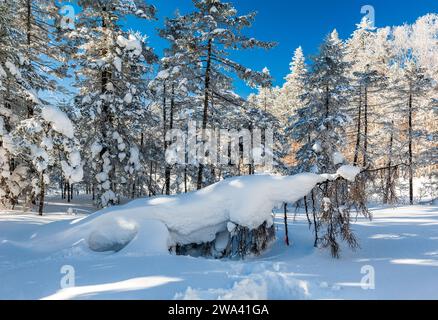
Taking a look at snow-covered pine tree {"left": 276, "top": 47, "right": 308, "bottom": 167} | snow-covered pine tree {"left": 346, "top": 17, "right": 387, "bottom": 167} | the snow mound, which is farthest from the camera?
snow-covered pine tree {"left": 276, "top": 47, "right": 308, "bottom": 167}

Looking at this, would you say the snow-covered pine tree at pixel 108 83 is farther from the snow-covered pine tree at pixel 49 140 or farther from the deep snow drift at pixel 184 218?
the deep snow drift at pixel 184 218

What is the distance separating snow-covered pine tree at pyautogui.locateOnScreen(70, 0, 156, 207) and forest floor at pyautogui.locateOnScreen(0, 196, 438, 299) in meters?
6.61

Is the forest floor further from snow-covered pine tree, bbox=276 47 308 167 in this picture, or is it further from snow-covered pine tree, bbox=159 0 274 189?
snow-covered pine tree, bbox=276 47 308 167

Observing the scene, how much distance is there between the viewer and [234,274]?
6070mm

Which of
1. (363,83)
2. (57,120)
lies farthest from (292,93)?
(57,120)

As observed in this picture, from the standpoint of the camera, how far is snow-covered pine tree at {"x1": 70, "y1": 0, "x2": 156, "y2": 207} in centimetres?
1534

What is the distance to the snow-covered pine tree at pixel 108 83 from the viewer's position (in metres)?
15.3

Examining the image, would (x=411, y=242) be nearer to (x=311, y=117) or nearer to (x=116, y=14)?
(x=311, y=117)

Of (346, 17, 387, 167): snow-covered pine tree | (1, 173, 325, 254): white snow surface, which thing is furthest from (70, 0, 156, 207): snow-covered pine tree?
(346, 17, 387, 167): snow-covered pine tree

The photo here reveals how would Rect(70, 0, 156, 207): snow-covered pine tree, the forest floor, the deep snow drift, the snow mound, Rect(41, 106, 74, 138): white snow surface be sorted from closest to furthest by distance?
the forest floor
the deep snow drift
the snow mound
Rect(41, 106, 74, 138): white snow surface
Rect(70, 0, 156, 207): snow-covered pine tree

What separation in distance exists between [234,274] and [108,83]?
1269 cm

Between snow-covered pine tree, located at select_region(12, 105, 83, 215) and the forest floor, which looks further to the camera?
snow-covered pine tree, located at select_region(12, 105, 83, 215)

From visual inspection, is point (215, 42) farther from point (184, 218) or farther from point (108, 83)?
point (184, 218)
